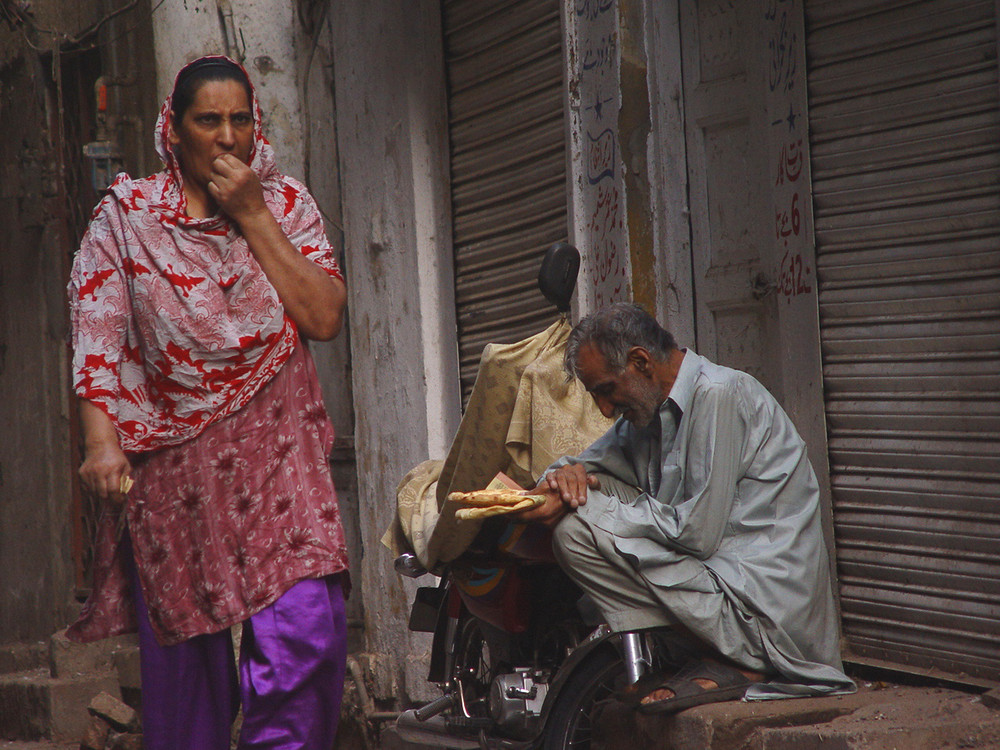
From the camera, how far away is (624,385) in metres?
3.66

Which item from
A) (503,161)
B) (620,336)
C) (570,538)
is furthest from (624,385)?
(503,161)

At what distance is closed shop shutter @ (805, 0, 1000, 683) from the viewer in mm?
3977

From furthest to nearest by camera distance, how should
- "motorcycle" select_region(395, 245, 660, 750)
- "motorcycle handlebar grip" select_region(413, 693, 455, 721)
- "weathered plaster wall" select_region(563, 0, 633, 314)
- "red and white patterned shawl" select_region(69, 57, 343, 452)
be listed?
"weathered plaster wall" select_region(563, 0, 633, 314) < "motorcycle handlebar grip" select_region(413, 693, 455, 721) < "motorcycle" select_region(395, 245, 660, 750) < "red and white patterned shawl" select_region(69, 57, 343, 452)

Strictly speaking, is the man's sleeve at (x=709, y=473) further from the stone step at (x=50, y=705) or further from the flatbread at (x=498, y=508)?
the stone step at (x=50, y=705)

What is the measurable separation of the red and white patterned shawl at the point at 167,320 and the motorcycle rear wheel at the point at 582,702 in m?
1.21

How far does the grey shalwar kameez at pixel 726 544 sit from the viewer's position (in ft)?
11.3

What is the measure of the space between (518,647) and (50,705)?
12.6 ft

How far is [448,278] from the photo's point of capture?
6676 mm

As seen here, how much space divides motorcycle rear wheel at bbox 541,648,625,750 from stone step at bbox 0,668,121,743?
3.98 metres

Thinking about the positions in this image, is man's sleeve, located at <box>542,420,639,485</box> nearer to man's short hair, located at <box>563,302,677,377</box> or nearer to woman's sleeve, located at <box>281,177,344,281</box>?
man's short hair, located at <box>563,302,677,377</box>

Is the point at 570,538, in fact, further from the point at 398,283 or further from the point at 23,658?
the point at 23,658

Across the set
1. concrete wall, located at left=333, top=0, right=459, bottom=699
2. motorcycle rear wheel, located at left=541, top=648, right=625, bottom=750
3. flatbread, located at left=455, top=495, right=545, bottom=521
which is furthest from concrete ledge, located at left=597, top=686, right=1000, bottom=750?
concrete wall, located at left=333, top=0, right=459, bottom=699

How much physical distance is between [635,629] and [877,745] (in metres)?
0.65

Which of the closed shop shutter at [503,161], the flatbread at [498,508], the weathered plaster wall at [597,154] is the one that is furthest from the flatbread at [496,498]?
the closed shop shutter at [503,161]
